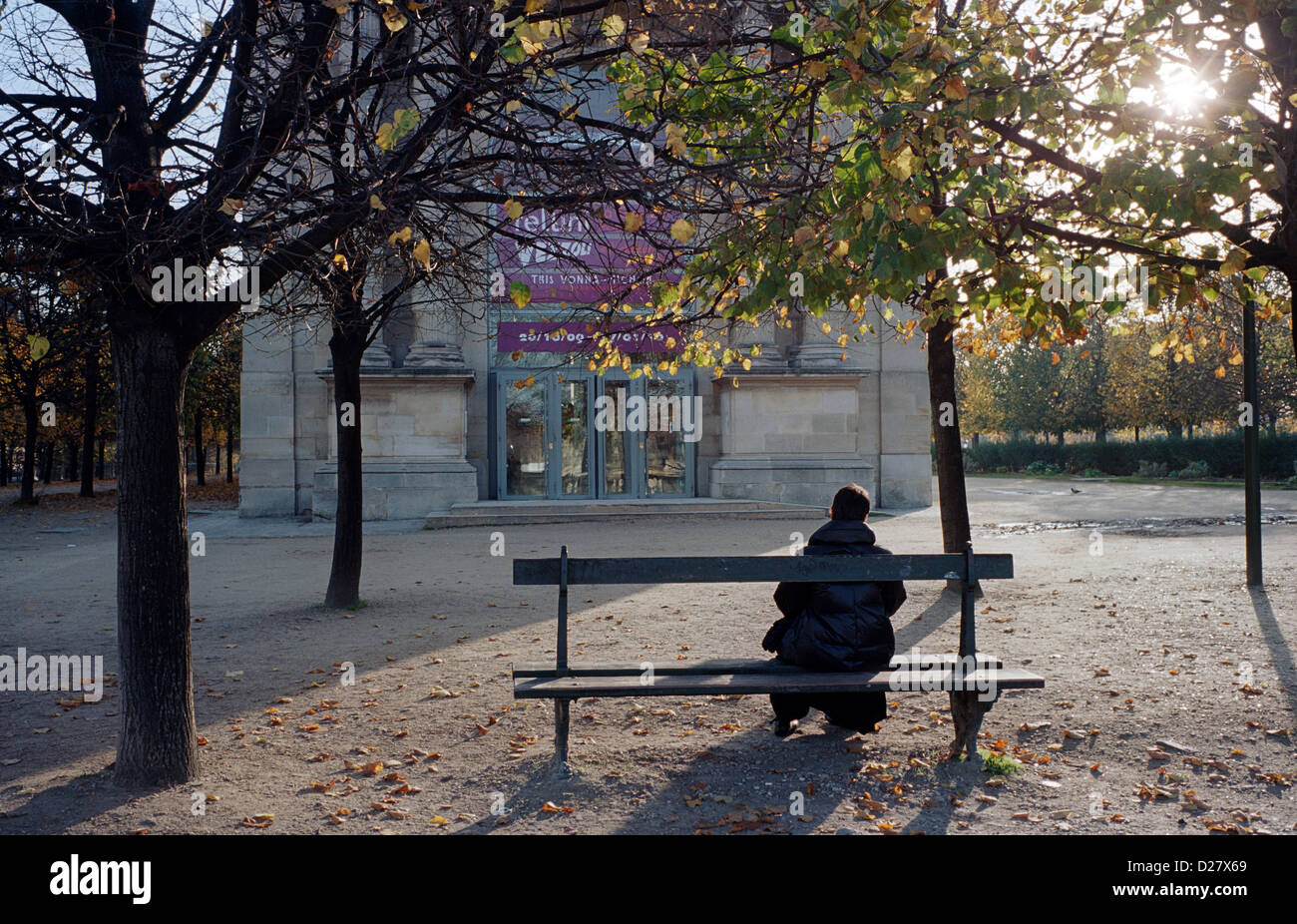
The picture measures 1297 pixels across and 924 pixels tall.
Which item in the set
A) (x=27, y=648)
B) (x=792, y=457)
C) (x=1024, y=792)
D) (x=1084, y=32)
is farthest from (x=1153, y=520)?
(x=27, y=648)

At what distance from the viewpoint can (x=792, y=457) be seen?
76.7ft

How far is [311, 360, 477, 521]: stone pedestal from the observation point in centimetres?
2142

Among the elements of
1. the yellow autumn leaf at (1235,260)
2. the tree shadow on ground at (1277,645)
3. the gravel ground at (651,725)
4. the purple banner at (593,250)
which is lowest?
the gravel ground at (651,725)

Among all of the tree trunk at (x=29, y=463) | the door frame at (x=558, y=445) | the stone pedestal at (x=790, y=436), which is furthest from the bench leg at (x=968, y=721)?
the tree trunk at (x=29, y=463)

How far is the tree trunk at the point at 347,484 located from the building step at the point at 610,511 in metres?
9.50

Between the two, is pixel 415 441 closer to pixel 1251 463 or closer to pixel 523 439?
pixel 523 439

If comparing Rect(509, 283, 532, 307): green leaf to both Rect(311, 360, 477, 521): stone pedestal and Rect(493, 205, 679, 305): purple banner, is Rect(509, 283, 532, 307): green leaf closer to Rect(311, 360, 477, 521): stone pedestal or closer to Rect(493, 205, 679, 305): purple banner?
Rect(493, 205, 679, 305): purple banner

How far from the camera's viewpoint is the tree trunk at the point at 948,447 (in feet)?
33.5

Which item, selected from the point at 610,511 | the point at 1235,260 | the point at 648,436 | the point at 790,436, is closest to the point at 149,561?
the point at 1235,260

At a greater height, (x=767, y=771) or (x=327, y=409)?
(x=327, y=409)

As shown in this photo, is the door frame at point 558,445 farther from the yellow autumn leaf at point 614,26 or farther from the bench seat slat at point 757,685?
the yellow autumn leaf at point 614,26

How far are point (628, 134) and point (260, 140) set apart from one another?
1.88 meters

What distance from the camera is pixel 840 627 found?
5.21 m

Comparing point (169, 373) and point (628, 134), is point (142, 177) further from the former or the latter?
point (628, 134)
